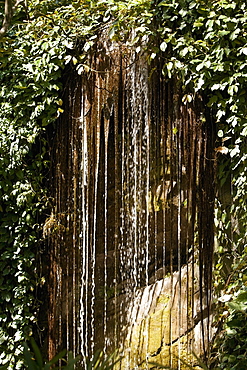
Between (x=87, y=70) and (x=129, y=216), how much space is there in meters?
1.26

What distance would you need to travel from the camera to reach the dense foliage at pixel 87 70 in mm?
3766

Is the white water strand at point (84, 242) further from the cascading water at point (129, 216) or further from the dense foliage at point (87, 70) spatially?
the dense foliage at point (87, 70)

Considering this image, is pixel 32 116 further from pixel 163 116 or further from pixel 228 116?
pixel 228 116

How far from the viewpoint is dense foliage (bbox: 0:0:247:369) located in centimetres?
377

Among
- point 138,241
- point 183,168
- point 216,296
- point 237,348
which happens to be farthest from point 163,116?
point 237,348

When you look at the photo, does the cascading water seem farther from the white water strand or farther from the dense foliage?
the dense foliage

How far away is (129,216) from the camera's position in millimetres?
4520

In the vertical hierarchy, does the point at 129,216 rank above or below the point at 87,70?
below

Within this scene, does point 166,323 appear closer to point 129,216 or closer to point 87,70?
point 129,216

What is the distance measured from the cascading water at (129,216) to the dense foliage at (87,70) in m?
0.14

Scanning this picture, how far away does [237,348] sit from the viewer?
340 centimetres

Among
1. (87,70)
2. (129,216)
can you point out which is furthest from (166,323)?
(87,70)

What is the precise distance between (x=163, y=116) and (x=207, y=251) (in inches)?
44.2

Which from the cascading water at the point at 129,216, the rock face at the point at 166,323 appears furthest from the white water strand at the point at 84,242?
the rock face at the point at 166,323
